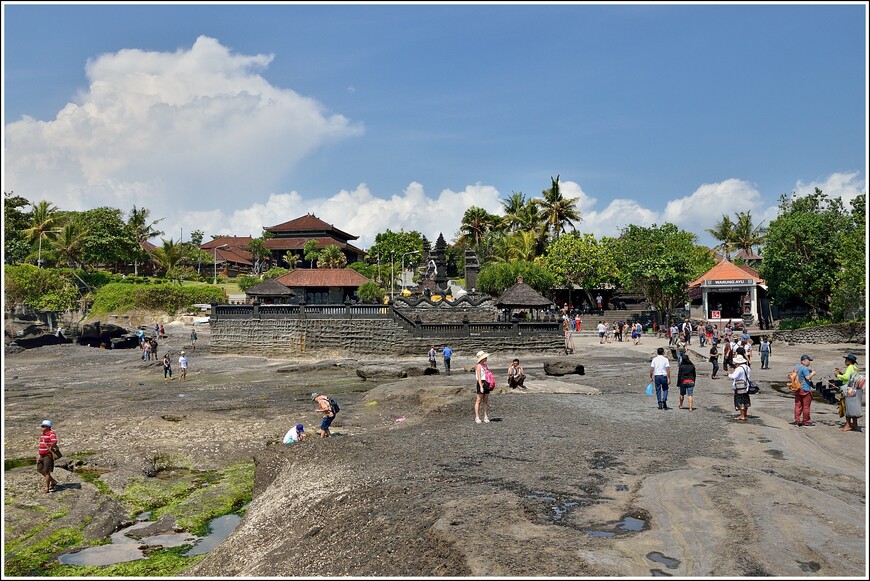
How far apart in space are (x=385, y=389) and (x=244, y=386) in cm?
818

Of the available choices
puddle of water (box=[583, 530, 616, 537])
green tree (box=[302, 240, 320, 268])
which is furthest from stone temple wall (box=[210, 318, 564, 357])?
green tree (box=[302, 240, 320, 268])

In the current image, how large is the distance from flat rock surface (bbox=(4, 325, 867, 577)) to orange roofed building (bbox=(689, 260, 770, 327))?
3427 centimetres

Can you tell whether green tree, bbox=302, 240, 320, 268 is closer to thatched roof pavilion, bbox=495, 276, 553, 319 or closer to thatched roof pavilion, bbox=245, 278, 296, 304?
thatched roof pavilion, bbox=245, 278, 296, 304

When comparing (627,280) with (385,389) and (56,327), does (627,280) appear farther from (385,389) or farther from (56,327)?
(56,327)

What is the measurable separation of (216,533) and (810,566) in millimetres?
8811

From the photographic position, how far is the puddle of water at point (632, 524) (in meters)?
8.20

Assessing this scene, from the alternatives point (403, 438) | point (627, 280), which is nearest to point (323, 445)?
point (403, 438)

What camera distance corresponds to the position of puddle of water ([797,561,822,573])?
6703 millimetres

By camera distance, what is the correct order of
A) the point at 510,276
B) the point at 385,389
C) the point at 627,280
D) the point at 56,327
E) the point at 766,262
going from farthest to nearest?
the point at 510,276, the point at 56,327, the point at 627,280, the point at 766,262, the point at 385,389

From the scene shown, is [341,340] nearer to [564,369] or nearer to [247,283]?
[564,369]

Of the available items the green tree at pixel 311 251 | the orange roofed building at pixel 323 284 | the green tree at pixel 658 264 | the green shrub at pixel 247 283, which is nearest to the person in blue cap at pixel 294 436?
the green tree at pixel 658 264

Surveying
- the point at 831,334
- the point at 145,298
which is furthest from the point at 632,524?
the point at 145,298

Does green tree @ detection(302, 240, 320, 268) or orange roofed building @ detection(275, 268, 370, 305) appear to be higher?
green tree @ detection(302, 240, 320, 268)

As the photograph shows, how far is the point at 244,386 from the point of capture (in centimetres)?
2822
